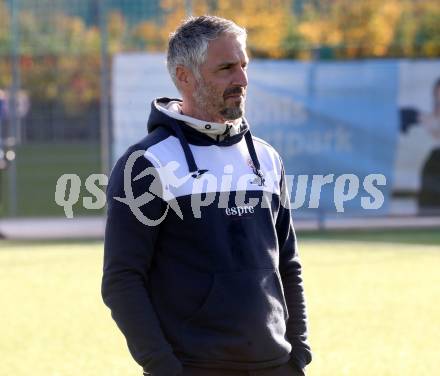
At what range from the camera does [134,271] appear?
4094mm

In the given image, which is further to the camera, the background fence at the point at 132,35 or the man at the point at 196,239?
the background fence at the point at 132,35

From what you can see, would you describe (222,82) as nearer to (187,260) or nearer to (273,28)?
(187,260)

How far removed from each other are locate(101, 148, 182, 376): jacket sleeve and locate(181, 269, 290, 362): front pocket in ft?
0.43

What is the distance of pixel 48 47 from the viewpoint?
64.3 feet

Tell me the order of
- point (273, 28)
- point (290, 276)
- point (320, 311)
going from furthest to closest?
point (273, 28) < point (320, 311) < point (290, 276)

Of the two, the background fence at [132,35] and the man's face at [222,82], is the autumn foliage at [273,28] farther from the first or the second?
the man's face at [222,82]

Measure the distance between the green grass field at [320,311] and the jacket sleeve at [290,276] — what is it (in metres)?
3.15

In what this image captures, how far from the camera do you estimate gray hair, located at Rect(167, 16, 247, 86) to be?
4.16 m

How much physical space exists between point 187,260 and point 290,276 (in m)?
0.57

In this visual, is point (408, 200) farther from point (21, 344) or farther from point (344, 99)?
point (21, 344)

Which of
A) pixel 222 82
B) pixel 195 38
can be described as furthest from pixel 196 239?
pixel 195 38

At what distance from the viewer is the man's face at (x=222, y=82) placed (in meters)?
4.18

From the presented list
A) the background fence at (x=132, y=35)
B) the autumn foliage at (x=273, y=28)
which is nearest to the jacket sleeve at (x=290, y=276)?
the background fence at (x=132, y=35)

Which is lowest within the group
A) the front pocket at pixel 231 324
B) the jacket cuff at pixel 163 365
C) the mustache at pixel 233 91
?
the jacket cuff at pixel 163 365
